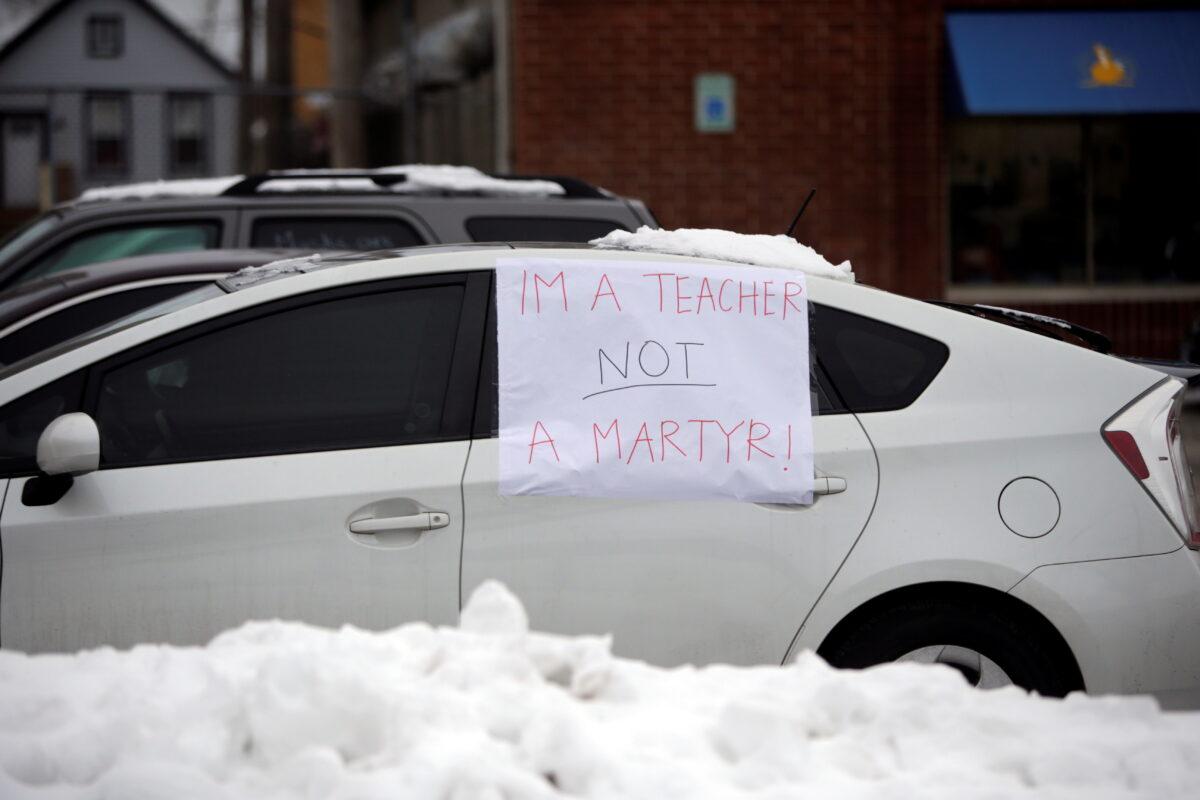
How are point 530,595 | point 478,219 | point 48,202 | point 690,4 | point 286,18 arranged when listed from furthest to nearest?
1. point 286,18
2. point 48,202
3. point 690,4
4. point 478,219
5. point 530,595

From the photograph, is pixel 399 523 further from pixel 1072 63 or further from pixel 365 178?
pixel 1072 63

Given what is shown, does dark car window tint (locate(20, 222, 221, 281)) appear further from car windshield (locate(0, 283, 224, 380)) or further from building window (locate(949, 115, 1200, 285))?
building window (locate(949, 115, 1200, 285))

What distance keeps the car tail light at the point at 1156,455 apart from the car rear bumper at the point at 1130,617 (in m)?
0.11

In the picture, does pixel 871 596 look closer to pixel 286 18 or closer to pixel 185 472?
pixel 185 472

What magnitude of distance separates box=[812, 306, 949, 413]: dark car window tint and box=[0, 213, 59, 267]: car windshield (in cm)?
499

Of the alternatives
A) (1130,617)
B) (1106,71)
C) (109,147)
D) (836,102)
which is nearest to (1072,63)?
(1106,71)

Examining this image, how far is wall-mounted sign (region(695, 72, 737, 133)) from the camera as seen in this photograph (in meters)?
13.4

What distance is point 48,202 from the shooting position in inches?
622

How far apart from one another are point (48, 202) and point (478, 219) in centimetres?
969

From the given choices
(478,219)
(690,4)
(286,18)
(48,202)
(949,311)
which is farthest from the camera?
(286,18)

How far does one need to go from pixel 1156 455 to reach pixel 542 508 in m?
1.65

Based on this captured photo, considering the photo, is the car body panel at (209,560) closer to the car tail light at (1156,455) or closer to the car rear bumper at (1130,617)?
the car rear bumper at (1130,617)

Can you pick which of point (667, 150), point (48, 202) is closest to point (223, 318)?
point (667, 150)

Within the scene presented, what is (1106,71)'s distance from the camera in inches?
527
